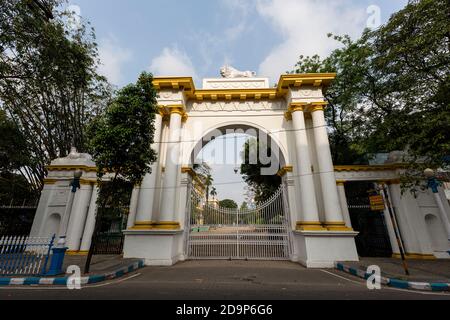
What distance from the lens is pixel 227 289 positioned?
426cm

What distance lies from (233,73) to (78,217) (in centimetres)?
1031

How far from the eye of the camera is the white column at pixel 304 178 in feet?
24.3

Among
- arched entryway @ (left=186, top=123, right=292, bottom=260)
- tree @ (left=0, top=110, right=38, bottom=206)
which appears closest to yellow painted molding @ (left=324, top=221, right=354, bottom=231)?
arched entryway @ (left=186, top=123, right=292, bottom=260)

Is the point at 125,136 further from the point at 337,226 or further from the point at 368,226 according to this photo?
the point at 368,226

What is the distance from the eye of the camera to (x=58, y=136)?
12.8 m

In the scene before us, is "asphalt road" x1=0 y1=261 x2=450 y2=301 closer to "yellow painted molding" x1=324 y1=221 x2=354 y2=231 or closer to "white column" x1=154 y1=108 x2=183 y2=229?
Result: "yellow painted molding" x1=324 y1=221 x2=354 y2=231

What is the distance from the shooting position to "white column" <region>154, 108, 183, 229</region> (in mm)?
7664

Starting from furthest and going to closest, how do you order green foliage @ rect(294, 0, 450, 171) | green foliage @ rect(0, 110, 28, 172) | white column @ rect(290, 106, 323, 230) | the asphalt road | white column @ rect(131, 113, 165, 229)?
green foliage @ rect(0, 110, 28, 172), white column @ rect(131, 113, 165, 229), white column @ rect(290, 106, 323, 230), green foliage @ rect(294, 0, 450, 171), the asphalt road

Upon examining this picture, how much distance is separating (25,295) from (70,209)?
656 cm

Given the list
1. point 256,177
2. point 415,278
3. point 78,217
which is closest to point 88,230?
point 78,217

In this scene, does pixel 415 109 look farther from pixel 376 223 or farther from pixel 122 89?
pixel 122 89

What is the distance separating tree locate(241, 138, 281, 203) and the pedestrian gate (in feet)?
23.5
